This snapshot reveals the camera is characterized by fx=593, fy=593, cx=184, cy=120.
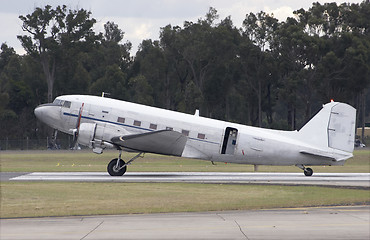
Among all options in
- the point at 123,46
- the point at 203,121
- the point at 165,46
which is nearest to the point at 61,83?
the point at 165,46

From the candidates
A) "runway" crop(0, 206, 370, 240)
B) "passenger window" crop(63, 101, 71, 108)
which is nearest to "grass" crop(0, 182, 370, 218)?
"runway" crop(0, 206, 370, 240)

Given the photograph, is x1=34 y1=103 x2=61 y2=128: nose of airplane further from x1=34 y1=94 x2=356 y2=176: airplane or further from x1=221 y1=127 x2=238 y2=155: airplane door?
x1=221 y1=127 x2=238 y2=155: airplane door

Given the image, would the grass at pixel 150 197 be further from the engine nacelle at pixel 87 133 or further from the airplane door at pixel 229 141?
the airplane door at pixel 229 141

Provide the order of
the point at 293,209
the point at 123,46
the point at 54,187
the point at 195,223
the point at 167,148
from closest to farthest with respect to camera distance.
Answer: the point at 195,223
the point at 293,209
the point at 54,187
the point at 167,148
the point at 123,46

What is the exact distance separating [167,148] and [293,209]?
14454 mm

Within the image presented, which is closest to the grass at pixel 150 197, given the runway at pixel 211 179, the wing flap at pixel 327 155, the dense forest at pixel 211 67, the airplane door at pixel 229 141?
the runway at pixel 211 179

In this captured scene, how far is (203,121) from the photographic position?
115 ft

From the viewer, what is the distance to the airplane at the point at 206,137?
3425 cm

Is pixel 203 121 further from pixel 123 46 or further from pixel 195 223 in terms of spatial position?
pixel 123 46

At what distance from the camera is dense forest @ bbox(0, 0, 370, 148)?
94688mm

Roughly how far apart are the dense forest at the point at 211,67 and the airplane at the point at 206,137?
58277 millimetres

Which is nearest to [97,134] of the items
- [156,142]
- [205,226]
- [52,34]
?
[156,142]

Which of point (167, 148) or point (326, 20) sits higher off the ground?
point (326, 20)

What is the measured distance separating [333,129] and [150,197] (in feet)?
47.2
